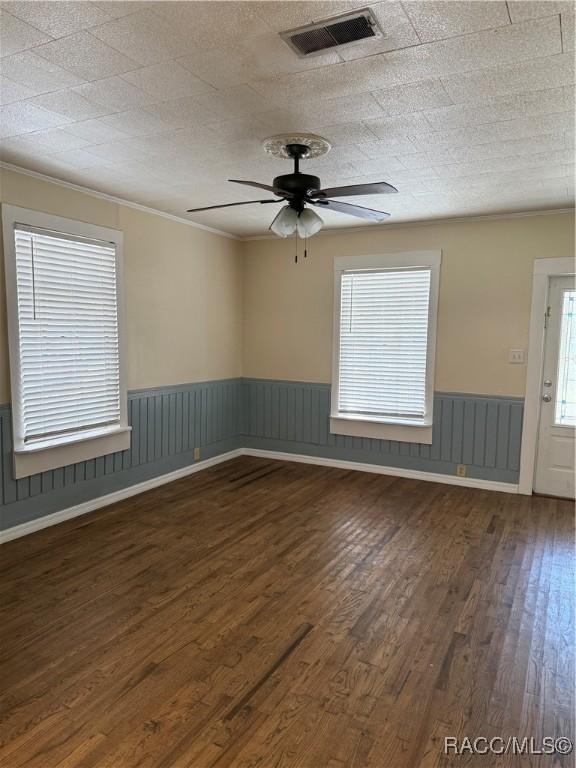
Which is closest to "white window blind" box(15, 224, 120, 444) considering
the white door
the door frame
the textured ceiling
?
the textured ceiling

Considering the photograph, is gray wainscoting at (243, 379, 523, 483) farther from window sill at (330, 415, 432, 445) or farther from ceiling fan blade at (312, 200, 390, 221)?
ceiling fan blade at (312, 200, 390, 221)

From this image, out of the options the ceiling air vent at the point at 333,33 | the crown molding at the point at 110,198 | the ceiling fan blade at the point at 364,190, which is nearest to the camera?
the ceiling air vent at the point at 333,33

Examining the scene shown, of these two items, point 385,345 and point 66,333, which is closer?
point 66,333

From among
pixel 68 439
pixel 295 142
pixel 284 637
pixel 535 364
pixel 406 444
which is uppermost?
pixel 295 142

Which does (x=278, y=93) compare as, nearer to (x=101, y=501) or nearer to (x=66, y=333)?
(x=66, y=333)

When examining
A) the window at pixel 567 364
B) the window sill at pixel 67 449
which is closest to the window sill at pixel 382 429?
the window at pixel 567 364

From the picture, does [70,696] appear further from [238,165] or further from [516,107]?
[516,107]

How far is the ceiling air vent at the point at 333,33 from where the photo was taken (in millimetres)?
1825

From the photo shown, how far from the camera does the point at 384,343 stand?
17.9ft

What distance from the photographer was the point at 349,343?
18.6 feet

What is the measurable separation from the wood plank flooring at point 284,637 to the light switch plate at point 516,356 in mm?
1457

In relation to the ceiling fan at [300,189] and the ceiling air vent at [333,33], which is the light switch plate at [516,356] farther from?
the ceiling air vent at [333,33]

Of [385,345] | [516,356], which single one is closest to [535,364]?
[516,356]

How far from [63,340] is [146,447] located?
138cm
